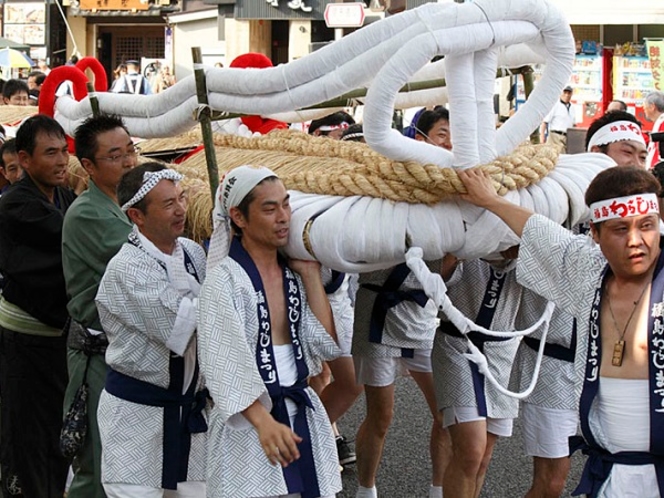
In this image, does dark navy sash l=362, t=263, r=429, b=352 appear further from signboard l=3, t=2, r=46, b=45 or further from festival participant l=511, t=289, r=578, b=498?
signboard l=3, t=2, r=46, b=45

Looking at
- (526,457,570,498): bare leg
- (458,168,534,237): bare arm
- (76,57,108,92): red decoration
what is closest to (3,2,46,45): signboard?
(76,57,108,92): red decoration

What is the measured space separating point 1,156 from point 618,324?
3.55 metres

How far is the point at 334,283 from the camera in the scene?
139 inches

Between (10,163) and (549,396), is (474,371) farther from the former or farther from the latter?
(10,163)

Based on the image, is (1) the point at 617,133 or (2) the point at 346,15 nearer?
(1) the point at 617,133

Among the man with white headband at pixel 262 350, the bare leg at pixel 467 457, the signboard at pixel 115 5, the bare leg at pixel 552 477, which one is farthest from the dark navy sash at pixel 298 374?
the signboard at pixel 115 5

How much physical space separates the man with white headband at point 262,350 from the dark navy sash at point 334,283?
29cm

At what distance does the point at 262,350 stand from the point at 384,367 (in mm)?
1471

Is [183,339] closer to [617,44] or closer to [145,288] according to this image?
[145,288]

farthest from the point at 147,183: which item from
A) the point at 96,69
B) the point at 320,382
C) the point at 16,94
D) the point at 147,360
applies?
the point at 16,94

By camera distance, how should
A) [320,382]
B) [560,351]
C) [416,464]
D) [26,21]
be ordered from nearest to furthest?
[560,351] < [320,382] < [416,464] < [26,21]

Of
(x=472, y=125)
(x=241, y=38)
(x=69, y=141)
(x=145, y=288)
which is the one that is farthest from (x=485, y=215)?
(x=241, y=38)

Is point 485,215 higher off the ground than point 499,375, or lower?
higher

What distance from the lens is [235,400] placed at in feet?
9.64
